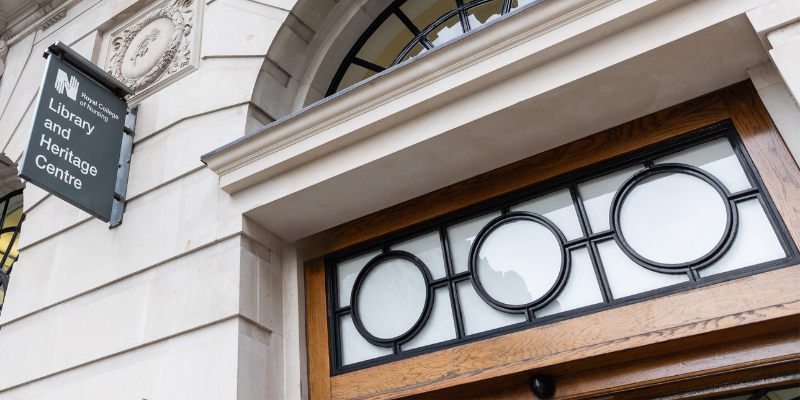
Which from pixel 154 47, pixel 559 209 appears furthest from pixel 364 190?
pixel 154 47

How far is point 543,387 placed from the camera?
304 cm

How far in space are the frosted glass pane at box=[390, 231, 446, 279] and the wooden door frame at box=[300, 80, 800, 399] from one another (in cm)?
14

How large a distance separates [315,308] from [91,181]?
74.2 inches

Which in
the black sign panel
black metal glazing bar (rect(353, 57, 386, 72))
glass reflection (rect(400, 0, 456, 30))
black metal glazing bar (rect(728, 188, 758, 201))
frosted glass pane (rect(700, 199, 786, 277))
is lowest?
frosted glass pane (rect(700, 199, 786, 277))

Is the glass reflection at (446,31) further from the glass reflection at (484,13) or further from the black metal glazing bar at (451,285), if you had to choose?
the black metal glazing bar at (451,285)

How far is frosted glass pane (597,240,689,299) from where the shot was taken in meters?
2.97

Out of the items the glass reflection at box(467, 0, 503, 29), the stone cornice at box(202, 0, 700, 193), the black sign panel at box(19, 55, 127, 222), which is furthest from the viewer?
the glass reflection at box(467, 0, 503, 29)

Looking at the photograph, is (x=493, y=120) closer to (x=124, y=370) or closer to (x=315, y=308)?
(x=315, y=308)

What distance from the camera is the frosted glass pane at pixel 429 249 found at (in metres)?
3.66

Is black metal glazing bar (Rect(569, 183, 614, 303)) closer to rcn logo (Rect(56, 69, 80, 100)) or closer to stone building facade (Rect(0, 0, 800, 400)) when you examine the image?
stone building facade (Rect(0, 0, 800, 400))

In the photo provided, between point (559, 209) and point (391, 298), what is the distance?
3.85 feet

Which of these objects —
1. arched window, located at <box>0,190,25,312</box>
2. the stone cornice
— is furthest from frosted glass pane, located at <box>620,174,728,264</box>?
arched window, located at <box>0,190,25,312</box>

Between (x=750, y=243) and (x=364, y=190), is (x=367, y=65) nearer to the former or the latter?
(x=364, y=190)

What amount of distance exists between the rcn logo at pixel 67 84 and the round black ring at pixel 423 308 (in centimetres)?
251
